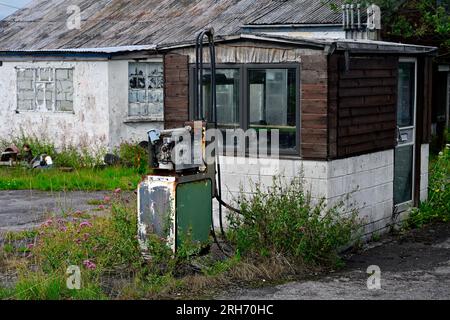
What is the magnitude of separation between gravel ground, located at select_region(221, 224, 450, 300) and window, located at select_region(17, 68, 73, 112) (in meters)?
11.3

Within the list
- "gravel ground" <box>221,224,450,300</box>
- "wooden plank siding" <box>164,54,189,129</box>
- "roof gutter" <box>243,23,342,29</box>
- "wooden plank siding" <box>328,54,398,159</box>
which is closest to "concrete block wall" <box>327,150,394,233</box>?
"wooden plank siding" <box>328,54,398,159</box>

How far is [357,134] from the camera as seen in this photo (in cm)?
1047

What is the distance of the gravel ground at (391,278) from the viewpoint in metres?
8.24

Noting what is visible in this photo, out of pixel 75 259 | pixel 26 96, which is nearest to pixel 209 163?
pixel 75 259

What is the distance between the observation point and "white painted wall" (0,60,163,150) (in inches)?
769

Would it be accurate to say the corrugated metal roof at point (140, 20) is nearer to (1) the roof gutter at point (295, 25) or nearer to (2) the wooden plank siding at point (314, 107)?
(1) the roof gutter at point (295, 25)

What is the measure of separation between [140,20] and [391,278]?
1586cm

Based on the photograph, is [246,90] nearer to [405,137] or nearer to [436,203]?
[405,137]

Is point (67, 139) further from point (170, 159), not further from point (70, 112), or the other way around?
point (170, 159)

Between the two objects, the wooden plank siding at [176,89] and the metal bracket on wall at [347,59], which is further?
the wooden plank siding at [176,89]

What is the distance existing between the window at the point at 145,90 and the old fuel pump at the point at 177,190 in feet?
36.8

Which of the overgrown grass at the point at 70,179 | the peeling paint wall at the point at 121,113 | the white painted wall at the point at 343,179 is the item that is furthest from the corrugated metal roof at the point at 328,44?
the peeling paint wall at the point at 121,113
